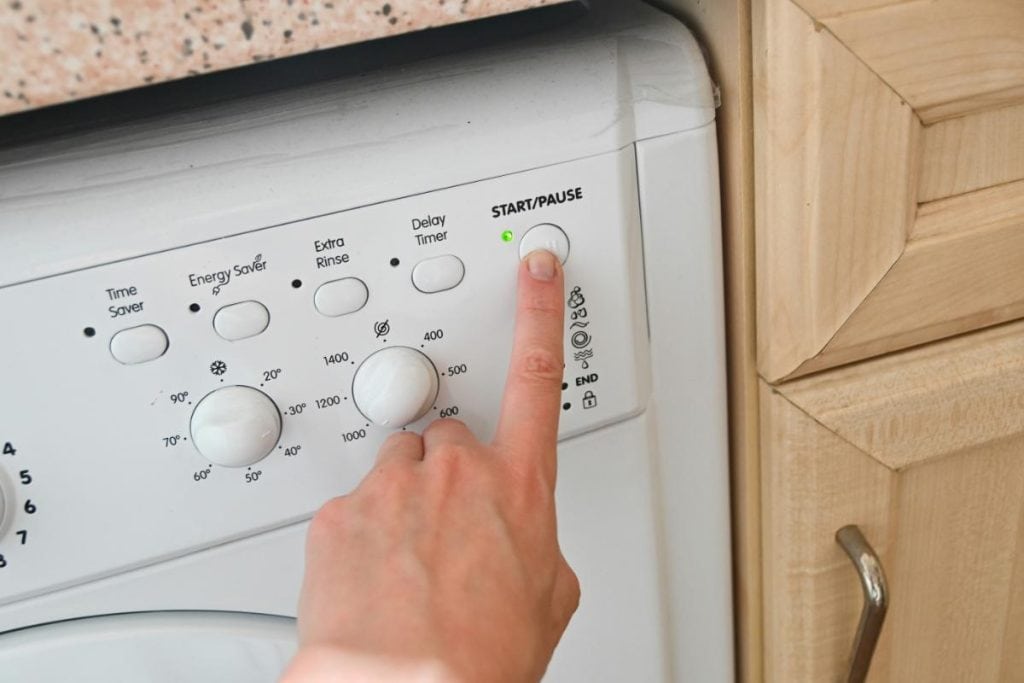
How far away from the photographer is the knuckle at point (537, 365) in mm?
418

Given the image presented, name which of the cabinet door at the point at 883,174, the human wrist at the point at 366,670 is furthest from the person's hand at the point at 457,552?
the cabinet door at the point at 883,174

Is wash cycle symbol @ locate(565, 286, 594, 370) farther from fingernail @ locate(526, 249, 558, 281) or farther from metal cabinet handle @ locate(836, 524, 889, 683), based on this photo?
metal cabinet handle @ locate(836, 524, 889, 683)

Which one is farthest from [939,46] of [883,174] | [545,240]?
[545,240]

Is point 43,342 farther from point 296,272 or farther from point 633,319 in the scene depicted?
point 633,319

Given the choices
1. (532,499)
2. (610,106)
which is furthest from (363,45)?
(532,499)

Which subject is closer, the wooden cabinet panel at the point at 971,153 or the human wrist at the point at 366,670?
the human wrist at the point at 366,670

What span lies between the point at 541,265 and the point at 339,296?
91mm

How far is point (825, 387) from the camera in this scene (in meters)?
0.49

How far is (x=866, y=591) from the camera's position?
50 centimetres

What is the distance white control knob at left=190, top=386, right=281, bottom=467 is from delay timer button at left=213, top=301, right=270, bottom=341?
0.08ft

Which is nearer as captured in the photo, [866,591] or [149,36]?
[149,36]

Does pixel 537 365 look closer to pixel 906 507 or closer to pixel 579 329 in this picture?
pixel 579 329

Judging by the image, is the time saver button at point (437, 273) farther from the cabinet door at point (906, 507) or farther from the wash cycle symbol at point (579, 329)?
the cabinet door at point (906, 507)

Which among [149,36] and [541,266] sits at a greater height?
[149,36]
